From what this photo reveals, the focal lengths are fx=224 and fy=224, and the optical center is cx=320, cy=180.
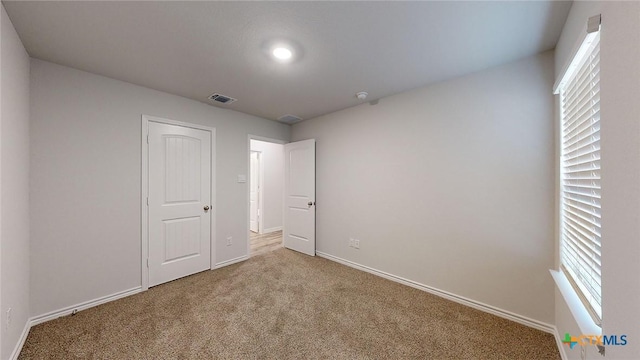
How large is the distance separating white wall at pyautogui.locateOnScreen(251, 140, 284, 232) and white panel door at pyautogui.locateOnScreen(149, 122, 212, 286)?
232 cm

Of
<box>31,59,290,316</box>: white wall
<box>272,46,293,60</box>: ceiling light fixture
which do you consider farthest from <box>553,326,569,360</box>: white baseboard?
<box>31,59,290,316</box>: white wall

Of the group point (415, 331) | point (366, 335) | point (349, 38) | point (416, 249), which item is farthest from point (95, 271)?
point (416, 249)

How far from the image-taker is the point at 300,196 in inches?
157

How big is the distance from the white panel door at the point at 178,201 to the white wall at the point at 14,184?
0.92 metres

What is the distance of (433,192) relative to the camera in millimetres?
2523

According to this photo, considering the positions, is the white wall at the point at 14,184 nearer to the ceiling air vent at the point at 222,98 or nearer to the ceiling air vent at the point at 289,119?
the ceiling air vent at the point at 222,98

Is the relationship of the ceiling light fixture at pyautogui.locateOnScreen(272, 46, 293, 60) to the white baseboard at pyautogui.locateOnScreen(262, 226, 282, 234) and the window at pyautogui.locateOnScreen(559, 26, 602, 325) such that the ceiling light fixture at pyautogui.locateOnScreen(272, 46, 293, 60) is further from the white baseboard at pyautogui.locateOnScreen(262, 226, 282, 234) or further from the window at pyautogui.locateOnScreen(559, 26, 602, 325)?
the white baseboard at pyautogui.locateOnScreen(262, 226, 282, 234)

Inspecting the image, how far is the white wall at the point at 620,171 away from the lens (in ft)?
2.53

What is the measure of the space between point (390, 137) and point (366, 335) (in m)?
2.17

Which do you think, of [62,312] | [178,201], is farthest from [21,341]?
[178,201]

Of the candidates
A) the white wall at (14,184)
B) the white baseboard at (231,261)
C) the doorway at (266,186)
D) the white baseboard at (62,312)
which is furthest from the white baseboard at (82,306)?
the doorway at (266,186)

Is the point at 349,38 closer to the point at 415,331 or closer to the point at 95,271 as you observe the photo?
the point at 415,331

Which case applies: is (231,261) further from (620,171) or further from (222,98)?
(620,171)

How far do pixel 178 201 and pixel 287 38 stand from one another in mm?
2397
